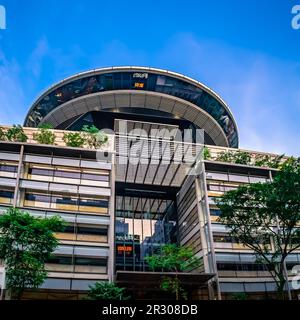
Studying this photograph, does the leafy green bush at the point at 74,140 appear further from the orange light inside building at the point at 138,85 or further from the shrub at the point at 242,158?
the shrub at the point at 242,158

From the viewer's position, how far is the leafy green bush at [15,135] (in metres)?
29.4

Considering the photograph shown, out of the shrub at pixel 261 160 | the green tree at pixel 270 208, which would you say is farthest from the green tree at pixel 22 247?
the shrub at pixel 261 160

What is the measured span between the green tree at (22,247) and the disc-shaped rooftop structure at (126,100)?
1054 inches

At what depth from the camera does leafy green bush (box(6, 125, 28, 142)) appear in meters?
29.4

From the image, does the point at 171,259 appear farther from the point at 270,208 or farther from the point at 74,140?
the point at 74,140

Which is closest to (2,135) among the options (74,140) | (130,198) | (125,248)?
(74,140)

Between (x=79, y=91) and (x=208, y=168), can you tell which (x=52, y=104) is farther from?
(x=208, y=168)

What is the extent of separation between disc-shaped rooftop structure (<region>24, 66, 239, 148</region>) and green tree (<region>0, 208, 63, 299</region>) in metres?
26.8

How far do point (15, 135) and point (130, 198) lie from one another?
13509mm

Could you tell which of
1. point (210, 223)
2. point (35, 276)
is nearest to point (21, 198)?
point (35, 276)
